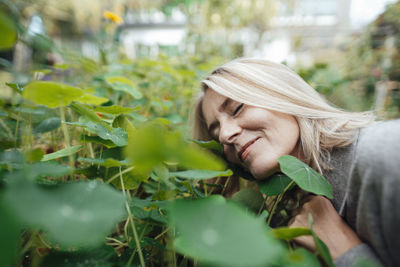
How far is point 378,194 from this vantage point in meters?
0.55

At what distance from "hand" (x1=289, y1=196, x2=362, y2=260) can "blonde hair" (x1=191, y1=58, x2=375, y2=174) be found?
16 centimetres

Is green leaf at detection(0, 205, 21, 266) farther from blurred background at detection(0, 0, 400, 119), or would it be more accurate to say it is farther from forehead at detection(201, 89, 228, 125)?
forehead at detection(201, 89, 228, 125)

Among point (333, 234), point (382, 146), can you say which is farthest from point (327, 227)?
point (382, 146)

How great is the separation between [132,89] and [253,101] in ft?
1.90

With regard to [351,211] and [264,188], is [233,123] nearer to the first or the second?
[264,188]

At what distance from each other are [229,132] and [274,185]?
26 cm

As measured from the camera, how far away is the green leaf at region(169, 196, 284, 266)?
12.0 inches

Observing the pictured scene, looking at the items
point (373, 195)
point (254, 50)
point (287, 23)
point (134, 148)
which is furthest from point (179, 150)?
Result: point (287, 23)

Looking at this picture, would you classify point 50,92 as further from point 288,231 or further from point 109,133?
point 288,231

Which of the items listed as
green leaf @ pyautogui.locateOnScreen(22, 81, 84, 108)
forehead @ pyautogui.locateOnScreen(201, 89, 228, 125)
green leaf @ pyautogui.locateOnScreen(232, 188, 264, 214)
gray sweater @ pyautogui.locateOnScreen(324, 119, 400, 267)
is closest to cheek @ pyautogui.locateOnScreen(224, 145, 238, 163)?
forehead @ pyautogui.locateOnScreen(201, 89, 228, 125)

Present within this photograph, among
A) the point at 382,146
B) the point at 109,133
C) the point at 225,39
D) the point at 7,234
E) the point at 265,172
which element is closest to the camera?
the point at 7,234

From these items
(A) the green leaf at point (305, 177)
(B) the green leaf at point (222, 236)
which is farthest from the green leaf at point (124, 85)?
(B) the green leaf at point (222, 236)

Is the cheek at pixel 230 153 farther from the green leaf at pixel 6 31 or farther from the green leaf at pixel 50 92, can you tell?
the green leaf at pixel 6 31

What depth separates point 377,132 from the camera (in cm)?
60
